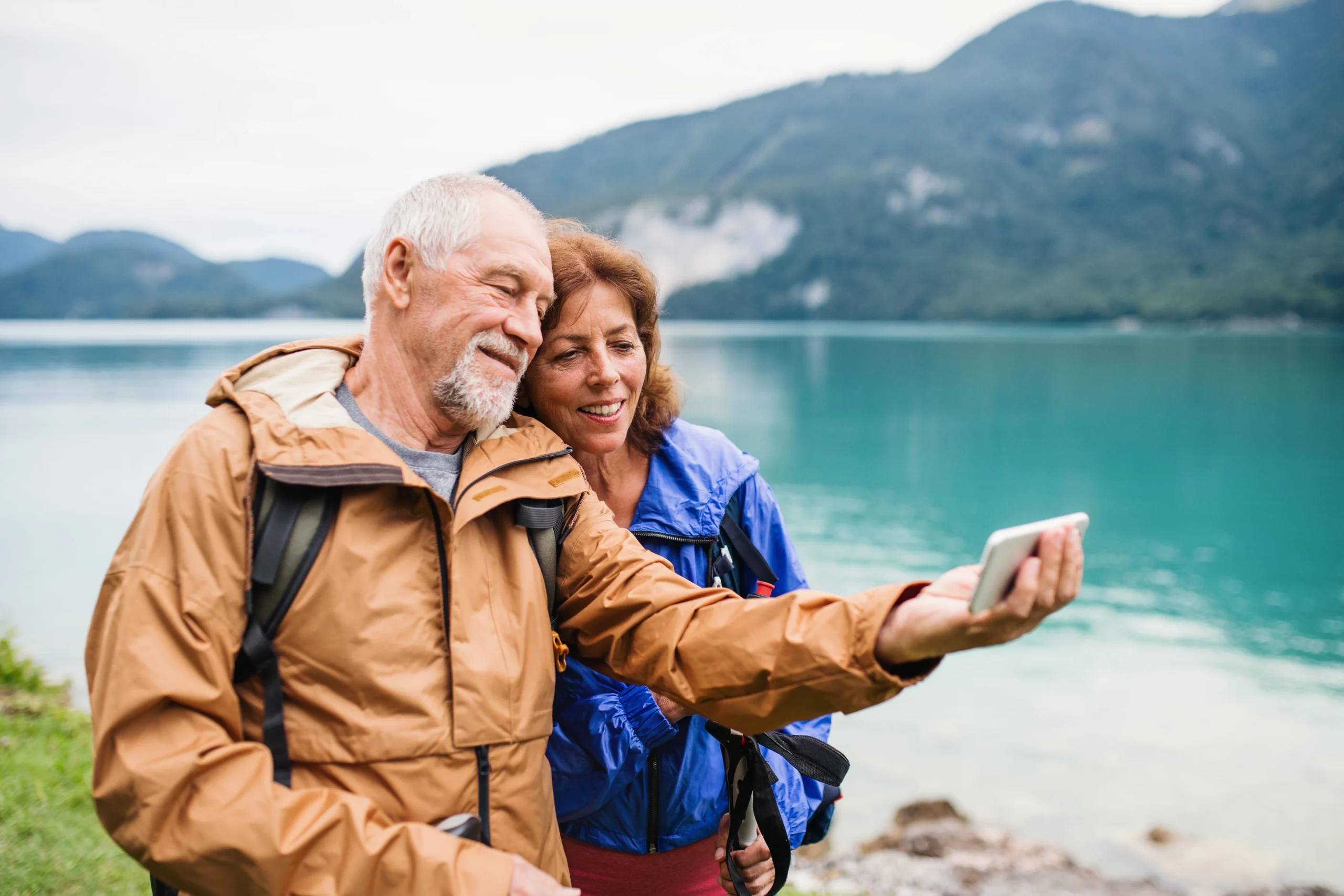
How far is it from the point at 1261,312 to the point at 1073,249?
71.2 metres

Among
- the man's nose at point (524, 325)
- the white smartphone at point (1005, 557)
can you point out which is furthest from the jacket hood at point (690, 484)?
the white smartphone at point (1005, 557)

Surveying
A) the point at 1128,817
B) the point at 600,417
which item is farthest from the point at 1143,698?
the point at 600,417

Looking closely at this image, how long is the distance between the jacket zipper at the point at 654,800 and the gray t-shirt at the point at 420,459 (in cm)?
108

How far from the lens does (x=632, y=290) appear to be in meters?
3.00

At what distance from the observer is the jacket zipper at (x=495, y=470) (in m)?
2.09

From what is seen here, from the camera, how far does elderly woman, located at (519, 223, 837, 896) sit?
2689 millimetres

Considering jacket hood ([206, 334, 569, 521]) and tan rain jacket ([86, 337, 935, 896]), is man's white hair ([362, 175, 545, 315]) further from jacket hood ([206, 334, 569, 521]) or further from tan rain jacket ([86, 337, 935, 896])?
tan rain jacket ([86, 337, 935, 896])

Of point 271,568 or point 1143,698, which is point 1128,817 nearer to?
point 1143,698

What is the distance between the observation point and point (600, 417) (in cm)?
293

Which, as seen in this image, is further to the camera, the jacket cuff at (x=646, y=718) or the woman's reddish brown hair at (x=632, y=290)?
the woman's reddish brown hair at (x=632, y=290)

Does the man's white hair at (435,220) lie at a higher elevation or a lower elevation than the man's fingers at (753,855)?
higher

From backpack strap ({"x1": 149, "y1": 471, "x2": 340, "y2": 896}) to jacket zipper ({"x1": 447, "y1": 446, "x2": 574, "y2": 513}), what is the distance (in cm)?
29

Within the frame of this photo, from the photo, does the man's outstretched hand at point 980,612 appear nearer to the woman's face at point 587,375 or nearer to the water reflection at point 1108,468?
the woman's face at point 587,375

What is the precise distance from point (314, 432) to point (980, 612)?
135 centimetres
